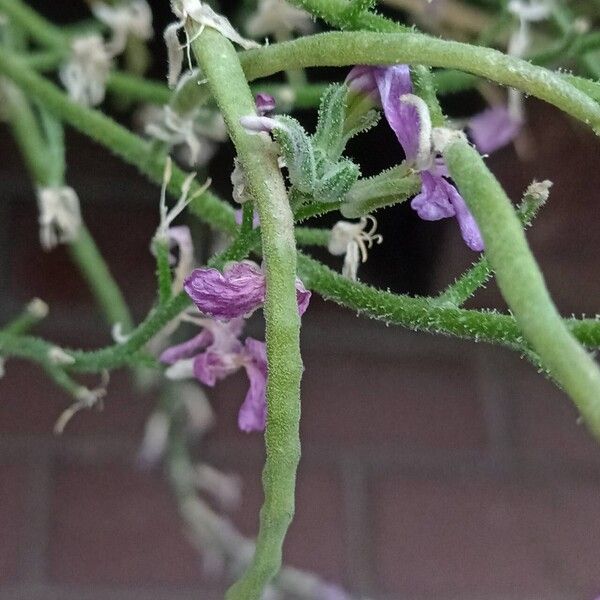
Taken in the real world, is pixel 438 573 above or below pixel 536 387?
below

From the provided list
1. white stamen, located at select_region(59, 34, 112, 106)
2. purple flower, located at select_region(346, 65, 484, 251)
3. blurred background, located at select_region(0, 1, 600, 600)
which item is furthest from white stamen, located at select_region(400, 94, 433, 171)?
blurred background, located at select_region(0, 1, 600, 600)

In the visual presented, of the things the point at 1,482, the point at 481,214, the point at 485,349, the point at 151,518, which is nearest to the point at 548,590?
the point at 485,349

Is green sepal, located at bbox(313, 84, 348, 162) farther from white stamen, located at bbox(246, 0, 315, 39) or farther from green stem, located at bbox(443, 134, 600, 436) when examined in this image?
white stamen, located at bbox(246, 0, 315, 39)

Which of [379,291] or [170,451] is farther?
[170,451]

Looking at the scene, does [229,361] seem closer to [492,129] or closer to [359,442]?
[492,129]

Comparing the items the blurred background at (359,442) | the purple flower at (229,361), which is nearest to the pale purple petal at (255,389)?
the purple flower at (229,361)

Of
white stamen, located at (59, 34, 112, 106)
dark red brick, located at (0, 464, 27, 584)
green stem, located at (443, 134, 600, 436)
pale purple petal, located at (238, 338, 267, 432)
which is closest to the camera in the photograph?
green stem, located at (443, 134, 600, 436)

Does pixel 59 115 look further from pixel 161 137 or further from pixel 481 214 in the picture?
pixel 481 214
